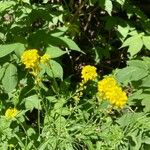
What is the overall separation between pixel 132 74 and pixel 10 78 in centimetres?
61

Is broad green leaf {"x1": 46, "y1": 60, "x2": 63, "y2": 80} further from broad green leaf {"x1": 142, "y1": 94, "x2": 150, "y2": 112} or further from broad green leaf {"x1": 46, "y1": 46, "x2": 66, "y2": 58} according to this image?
→ broad green leaf {"x1": 142, "y1": 94, "x2": 150, "y2": 112}

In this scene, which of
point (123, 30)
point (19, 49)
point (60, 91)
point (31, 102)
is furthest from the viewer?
point (123, 30)

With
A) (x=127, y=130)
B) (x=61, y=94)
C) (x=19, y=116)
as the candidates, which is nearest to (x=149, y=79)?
(x=127, y=130)

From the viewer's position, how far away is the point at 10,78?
247 centimetres

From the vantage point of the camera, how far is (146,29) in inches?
117

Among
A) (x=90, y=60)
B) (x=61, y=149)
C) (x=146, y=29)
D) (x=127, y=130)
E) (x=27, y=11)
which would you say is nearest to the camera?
(x=61, y=149)

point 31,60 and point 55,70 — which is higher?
point 31,60

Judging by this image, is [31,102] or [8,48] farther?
[31,102]

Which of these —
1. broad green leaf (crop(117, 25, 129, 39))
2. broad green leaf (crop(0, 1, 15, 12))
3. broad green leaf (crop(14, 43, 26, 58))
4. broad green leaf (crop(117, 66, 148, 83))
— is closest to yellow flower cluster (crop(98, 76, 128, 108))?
broad green leaf (crop(117, 66, 148, 83))

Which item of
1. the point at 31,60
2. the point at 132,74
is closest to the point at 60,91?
the point at 132,74

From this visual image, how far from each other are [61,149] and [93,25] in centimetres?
153

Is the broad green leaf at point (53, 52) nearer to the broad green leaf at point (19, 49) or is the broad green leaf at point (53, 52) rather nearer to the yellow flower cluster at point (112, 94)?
the broad green leaf at point (19, 49)

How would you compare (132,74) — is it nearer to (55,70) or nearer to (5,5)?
(55,70)

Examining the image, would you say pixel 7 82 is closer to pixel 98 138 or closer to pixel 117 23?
pixel 98 138
